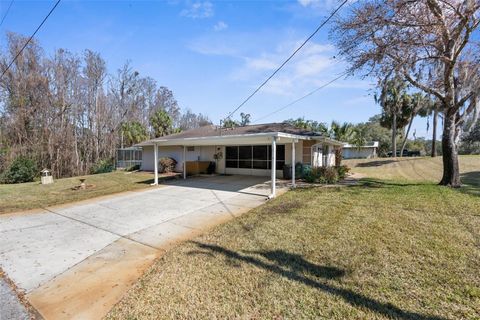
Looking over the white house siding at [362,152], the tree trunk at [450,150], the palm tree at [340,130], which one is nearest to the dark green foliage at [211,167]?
the tree trunk at [450,150]

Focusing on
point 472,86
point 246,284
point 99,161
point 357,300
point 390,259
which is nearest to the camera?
point 357,300

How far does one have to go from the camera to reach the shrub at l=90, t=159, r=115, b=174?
20.2 meters

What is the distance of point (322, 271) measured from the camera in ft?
10.2

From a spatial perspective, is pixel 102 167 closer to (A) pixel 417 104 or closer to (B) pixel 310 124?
(B) pixel 310 124

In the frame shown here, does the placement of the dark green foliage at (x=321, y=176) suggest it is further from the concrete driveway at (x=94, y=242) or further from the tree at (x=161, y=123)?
the tree at (x=161, y=123)

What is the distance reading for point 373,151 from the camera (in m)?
33.8

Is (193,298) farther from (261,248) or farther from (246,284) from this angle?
(261,248)

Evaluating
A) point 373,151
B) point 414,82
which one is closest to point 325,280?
point 414,82

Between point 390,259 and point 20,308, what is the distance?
489cm

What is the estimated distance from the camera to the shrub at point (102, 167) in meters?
20.2

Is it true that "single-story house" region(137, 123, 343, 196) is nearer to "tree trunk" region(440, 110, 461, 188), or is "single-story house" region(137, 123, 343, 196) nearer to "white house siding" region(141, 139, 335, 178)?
"white house siding" region(141, 139, 335, 178)

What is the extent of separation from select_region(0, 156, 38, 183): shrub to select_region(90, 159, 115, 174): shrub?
196 inches

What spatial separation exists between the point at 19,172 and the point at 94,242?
15.6 metres

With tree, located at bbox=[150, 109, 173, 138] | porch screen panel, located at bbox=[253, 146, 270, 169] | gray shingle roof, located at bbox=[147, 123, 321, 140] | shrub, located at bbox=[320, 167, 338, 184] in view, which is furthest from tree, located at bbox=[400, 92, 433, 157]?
tree, located at bbox=[150, 109, 173, 138]
